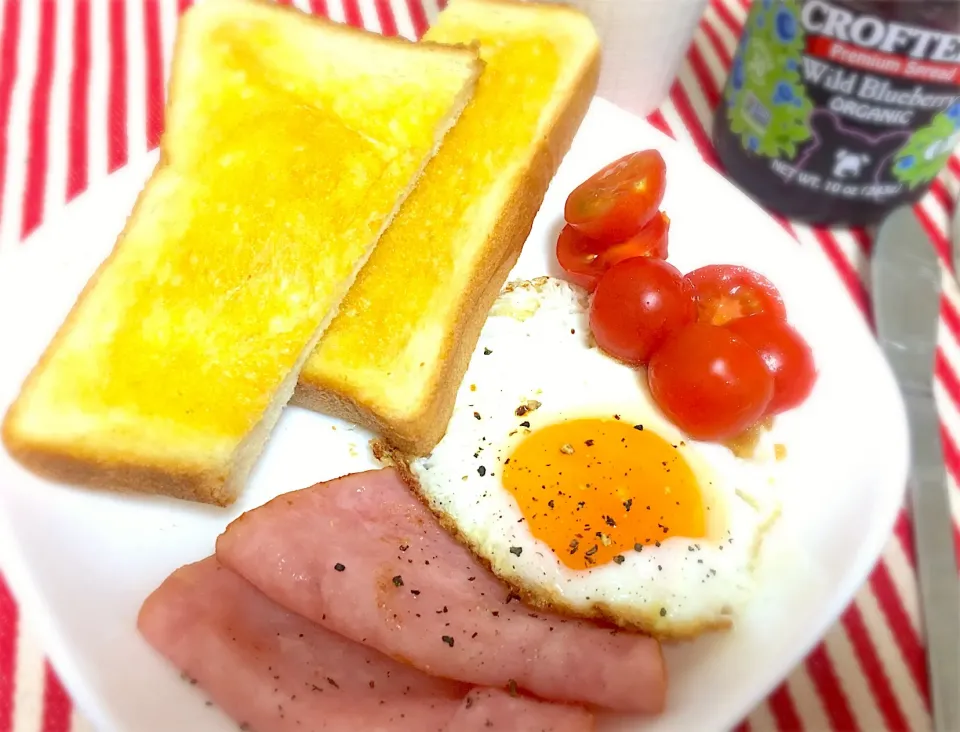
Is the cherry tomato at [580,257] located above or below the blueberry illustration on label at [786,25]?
below

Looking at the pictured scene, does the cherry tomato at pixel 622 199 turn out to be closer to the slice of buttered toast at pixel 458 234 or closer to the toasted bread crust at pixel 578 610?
the slice of buttered toast at pixel 458 234

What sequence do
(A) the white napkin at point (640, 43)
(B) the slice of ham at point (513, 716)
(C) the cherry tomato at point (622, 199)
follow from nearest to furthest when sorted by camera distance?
(B) the slice of ham at point (513, 716)
(C) the cherry tomato at point (622, 199)
(A) the white napkin at point (640, 43)

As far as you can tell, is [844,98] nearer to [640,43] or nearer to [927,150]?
[927,150]

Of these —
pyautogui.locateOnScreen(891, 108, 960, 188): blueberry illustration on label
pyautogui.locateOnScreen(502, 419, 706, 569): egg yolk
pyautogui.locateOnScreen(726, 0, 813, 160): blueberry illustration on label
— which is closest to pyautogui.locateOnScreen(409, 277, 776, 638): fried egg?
pyautogui.locateOnScreen(502, 419, 706, 569): egg yolk

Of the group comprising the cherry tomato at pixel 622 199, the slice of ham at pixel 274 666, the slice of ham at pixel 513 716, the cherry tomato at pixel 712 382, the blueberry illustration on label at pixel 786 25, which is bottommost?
the slice of ham at pixel 274 666

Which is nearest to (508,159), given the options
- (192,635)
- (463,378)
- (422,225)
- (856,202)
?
(422,225)

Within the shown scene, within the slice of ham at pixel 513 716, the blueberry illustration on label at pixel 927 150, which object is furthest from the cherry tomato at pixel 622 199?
the slice of ham at pixel 513 716
